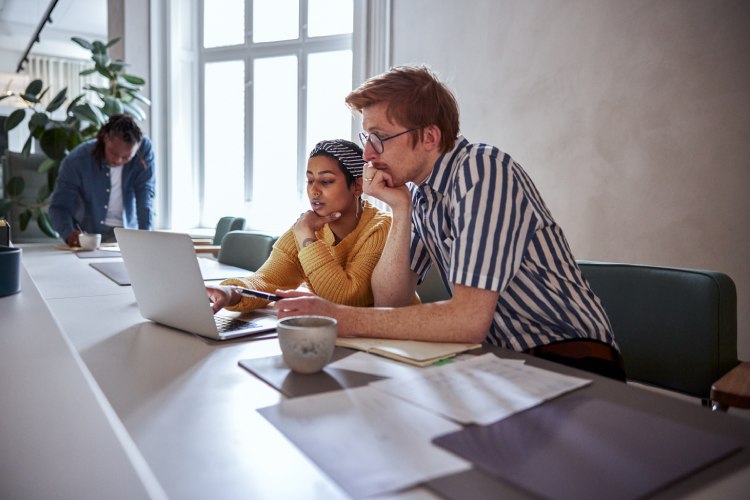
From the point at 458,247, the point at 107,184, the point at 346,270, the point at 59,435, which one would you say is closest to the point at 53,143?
the point at 107,184

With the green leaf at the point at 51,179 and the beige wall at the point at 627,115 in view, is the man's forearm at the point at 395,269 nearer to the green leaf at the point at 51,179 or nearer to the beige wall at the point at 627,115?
the beige wall at the point at 627,115

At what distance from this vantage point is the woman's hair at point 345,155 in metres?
1.56

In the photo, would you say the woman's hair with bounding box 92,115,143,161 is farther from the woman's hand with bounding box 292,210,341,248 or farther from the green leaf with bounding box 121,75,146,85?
the woman's hand with bounding box 292,210,341,248

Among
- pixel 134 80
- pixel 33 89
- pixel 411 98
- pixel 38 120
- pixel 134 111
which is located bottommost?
pixel 411 98

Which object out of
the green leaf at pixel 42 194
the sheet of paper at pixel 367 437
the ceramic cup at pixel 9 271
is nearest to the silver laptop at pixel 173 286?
the sheet of paper at pixel 367 437

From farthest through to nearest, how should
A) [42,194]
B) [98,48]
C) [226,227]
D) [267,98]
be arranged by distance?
[267,98] → [98,48] → [42,194] → [226,227]

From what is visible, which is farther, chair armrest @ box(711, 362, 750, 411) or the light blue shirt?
the light blue shirt

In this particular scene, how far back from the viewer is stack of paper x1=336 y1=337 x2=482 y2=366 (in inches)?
33.7

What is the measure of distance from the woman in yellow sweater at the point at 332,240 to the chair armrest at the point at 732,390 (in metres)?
0.79

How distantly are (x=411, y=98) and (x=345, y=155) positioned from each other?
1.32 feet

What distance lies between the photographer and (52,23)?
7660 mm

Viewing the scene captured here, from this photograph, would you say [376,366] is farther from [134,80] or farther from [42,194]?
[134,80]

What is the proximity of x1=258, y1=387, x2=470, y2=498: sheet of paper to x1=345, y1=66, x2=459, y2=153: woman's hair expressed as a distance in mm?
703

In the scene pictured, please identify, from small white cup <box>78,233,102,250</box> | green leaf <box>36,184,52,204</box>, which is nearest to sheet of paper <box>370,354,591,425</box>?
small white cup <box>78,233,102,250</box>
